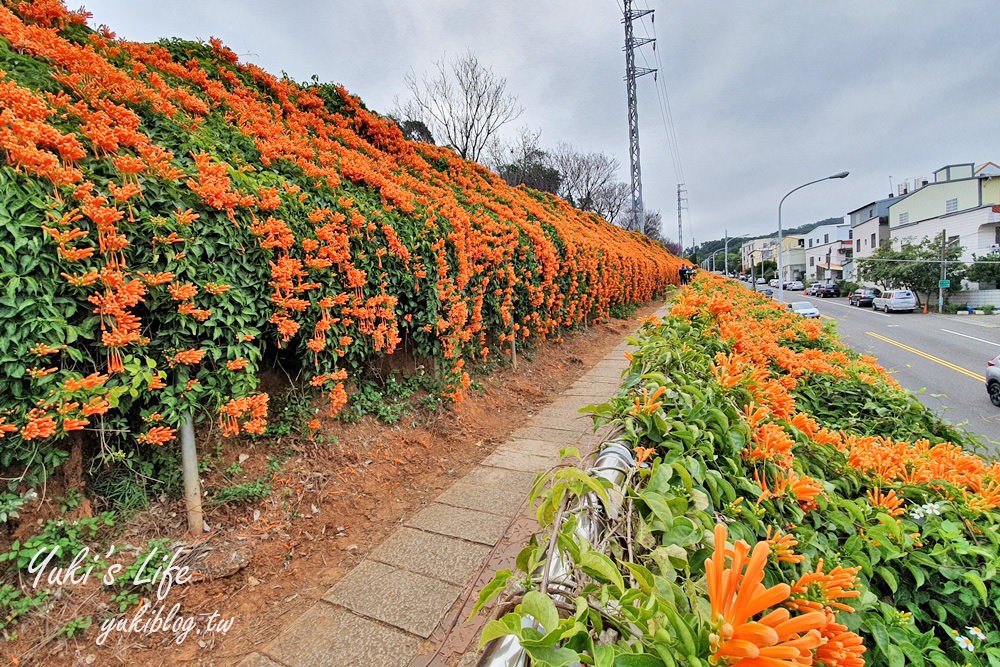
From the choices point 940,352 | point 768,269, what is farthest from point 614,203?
point 768,269

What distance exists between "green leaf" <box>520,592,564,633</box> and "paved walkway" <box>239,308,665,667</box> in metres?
0.87

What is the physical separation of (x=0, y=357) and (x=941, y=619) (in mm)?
3491

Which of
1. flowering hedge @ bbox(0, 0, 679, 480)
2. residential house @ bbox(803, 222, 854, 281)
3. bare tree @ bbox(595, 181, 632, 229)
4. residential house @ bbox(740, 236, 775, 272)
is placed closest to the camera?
flowering hedge @ bbox(0, 0, 679, 480)

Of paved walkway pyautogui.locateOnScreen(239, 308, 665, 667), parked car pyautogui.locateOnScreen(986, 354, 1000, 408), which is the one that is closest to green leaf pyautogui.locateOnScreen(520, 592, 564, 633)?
paved walkway pyautogui.locateOnScreen(239, 308, 665, 667)

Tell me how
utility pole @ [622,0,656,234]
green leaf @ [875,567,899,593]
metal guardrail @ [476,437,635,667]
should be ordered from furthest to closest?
utility pole @ [622,0,656,234] → green leaf @ [875,567,899,593] → metal guardrail @ [476,437,635,667]

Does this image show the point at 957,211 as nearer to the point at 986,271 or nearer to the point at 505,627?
the point at 986,271

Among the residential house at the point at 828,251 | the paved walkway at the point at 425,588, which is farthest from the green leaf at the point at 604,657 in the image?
the residential house at the point at 828,251

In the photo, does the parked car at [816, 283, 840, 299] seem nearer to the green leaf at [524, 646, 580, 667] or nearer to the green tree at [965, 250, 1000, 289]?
the green tree at [965, 250, 1000, 289]

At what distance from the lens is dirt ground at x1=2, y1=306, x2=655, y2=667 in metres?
1.94

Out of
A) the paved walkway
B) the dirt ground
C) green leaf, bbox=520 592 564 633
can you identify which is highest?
green leaf, bbox=520 592 564 633

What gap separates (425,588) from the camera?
2.40 metres

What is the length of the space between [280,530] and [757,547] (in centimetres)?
286

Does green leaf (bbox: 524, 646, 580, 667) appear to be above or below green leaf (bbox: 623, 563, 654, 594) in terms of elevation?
below

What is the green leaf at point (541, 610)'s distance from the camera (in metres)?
0.62
